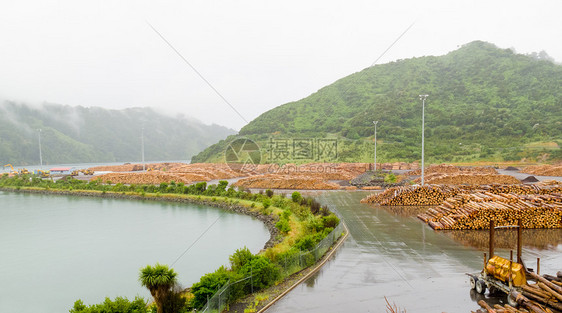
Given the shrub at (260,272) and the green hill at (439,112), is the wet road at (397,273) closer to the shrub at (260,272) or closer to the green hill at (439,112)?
the shrub at (260,272)

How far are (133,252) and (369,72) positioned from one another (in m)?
143

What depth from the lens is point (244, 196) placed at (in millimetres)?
32531

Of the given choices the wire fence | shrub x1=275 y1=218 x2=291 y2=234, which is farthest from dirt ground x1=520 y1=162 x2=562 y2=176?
shrub x1=275 y1=218 x2=291 y2=234

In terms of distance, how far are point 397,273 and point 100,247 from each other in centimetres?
1748

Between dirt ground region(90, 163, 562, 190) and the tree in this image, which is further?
dirt ground region(90, 163, 562, 190)

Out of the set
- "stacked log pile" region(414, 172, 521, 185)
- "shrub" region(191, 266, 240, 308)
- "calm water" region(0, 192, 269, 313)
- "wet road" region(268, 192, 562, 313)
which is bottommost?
"calm water" region(0, 192, 269, 313)

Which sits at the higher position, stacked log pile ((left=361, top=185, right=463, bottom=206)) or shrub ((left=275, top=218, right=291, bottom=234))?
stacked log pile ((left=361, top=185, right=463, bottom=206))

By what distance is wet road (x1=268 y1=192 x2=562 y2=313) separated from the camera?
33.4 feet

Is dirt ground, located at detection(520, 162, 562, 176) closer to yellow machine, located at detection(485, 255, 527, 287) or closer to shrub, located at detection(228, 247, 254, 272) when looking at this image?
yellow machine, located at detection(485, 255, 527, 287)

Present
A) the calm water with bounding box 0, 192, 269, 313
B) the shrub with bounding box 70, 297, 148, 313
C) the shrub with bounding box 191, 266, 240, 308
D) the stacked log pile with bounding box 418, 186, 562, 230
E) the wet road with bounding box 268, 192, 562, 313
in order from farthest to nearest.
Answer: the stacked log pile with bounding box 418, 186, 562, 230
the calm water with bounding box 0, 192, 269, 313
the wet road with bounding box 268, 192, 562, 313
the shrub with bounding box 191, 266, 240, 308
the shrub with bounding box 70, 297, 148, 313

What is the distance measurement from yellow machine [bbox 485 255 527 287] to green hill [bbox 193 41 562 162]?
58.7m

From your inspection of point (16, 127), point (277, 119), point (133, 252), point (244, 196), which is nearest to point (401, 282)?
point (133, 252)

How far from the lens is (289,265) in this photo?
12969 millimetres

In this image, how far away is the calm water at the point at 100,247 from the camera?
13.5m
